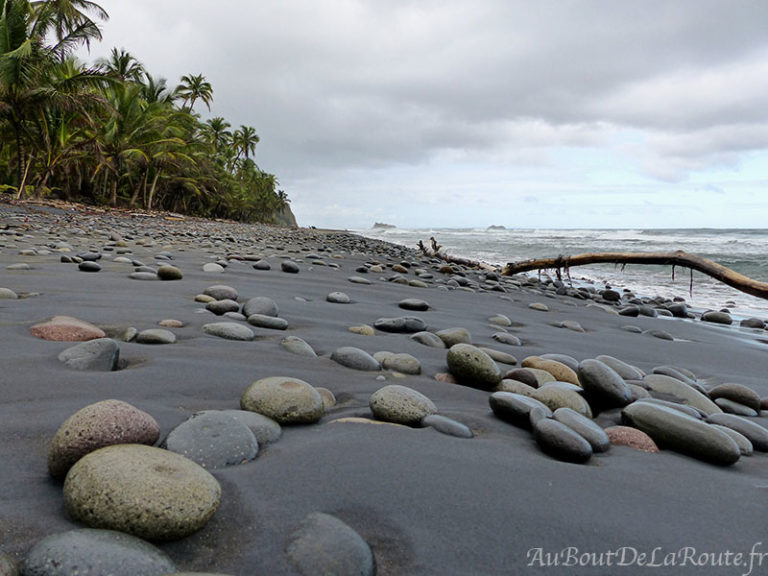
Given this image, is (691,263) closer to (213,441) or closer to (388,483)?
(388,483)

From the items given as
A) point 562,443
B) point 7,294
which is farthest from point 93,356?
point 562,443

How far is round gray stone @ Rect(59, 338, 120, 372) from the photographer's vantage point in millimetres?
1349

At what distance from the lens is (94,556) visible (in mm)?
583

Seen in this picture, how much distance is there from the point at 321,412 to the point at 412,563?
55cm

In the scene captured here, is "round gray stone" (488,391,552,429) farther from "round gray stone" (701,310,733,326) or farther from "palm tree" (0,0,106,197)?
"palm tree" (0,0,106,197)

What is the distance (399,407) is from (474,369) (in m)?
0.53

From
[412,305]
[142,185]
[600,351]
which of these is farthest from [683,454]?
[142,185]

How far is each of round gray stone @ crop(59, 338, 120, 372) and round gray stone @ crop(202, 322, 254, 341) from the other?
50 centimetres

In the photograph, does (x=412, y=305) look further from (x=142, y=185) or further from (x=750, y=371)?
(x=142, y=185)

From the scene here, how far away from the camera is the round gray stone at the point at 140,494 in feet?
2.16

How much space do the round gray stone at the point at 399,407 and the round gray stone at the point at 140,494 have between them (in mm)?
558

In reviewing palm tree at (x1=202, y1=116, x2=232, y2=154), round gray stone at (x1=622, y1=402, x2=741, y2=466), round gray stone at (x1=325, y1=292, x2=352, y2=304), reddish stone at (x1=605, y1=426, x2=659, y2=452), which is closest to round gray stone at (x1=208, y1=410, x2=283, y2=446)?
reddish stone at (x1=605, y1=426, x2=659, y2=452)

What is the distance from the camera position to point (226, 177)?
3641 cm

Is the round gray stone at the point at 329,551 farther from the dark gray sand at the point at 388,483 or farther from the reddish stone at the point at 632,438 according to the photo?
the reddish stone at the point at 632,438
